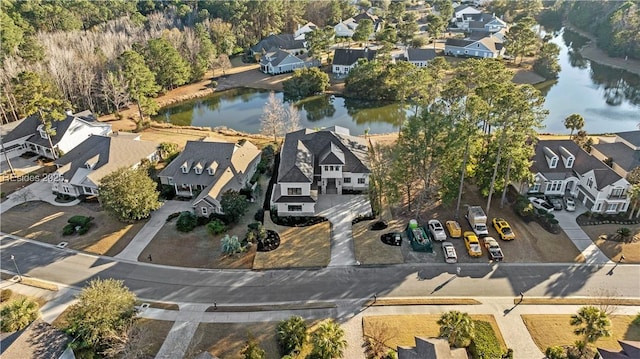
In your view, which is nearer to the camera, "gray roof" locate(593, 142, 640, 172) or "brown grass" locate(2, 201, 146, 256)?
"brown grass" locate(2, 201, 146, 256)

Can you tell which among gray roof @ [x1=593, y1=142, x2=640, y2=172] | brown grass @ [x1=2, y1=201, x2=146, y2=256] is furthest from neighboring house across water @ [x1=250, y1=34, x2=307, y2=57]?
gray roof @ [x1=593, y1=142, x2=640, y2=172]

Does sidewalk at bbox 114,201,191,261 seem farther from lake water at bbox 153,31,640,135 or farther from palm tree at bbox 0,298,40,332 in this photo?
lake water at bbox 153,31,640,135

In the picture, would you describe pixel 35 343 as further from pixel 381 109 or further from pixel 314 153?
pixel 381 109

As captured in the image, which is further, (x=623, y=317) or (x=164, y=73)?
(x=164, y=73)

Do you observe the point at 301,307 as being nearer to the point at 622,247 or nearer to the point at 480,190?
the point at 480,190

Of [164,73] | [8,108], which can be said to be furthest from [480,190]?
[8,108]

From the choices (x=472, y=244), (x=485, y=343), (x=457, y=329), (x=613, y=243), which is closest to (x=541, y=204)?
(x=613, y=243)
